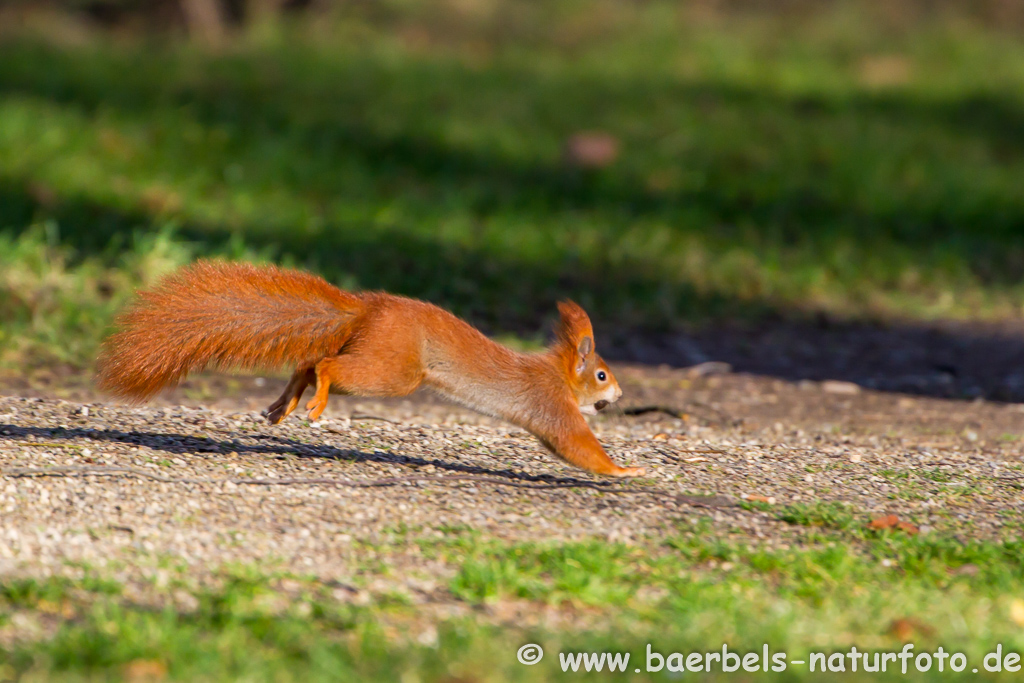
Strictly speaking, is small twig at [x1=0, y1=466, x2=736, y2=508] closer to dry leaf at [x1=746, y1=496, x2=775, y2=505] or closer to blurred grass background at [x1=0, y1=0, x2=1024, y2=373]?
dry leaf at [x1=746, y1=496, x2=775, y2=505]

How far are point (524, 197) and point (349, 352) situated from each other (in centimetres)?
613

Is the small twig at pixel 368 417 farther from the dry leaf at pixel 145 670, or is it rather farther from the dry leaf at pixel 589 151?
the dry leaf at pixel 589 151

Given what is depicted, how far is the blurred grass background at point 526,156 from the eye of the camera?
27.5 feet

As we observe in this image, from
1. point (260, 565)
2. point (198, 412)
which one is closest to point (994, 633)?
Result: point (260, 565)

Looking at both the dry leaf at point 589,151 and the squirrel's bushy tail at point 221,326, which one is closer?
the squirrel's bushy tail at point 221,326

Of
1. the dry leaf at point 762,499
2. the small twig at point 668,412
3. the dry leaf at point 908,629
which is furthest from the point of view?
the small twig at point 668,412

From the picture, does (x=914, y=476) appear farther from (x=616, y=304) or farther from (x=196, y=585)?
(x=616, y=304)

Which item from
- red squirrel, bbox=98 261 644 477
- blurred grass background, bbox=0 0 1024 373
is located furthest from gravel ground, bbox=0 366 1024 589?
blurred grass background, bbox=0 0 1024 373

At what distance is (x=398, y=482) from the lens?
3.91 meters

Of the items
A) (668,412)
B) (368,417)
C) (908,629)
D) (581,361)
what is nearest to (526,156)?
(668,412)

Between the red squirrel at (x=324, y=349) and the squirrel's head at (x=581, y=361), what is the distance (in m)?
0.09

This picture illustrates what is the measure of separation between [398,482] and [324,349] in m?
0.50

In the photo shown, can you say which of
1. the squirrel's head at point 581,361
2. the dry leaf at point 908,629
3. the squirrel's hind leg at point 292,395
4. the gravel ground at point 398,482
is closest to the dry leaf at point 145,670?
the gravel ground at point 398,482

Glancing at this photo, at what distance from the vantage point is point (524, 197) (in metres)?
9.88
